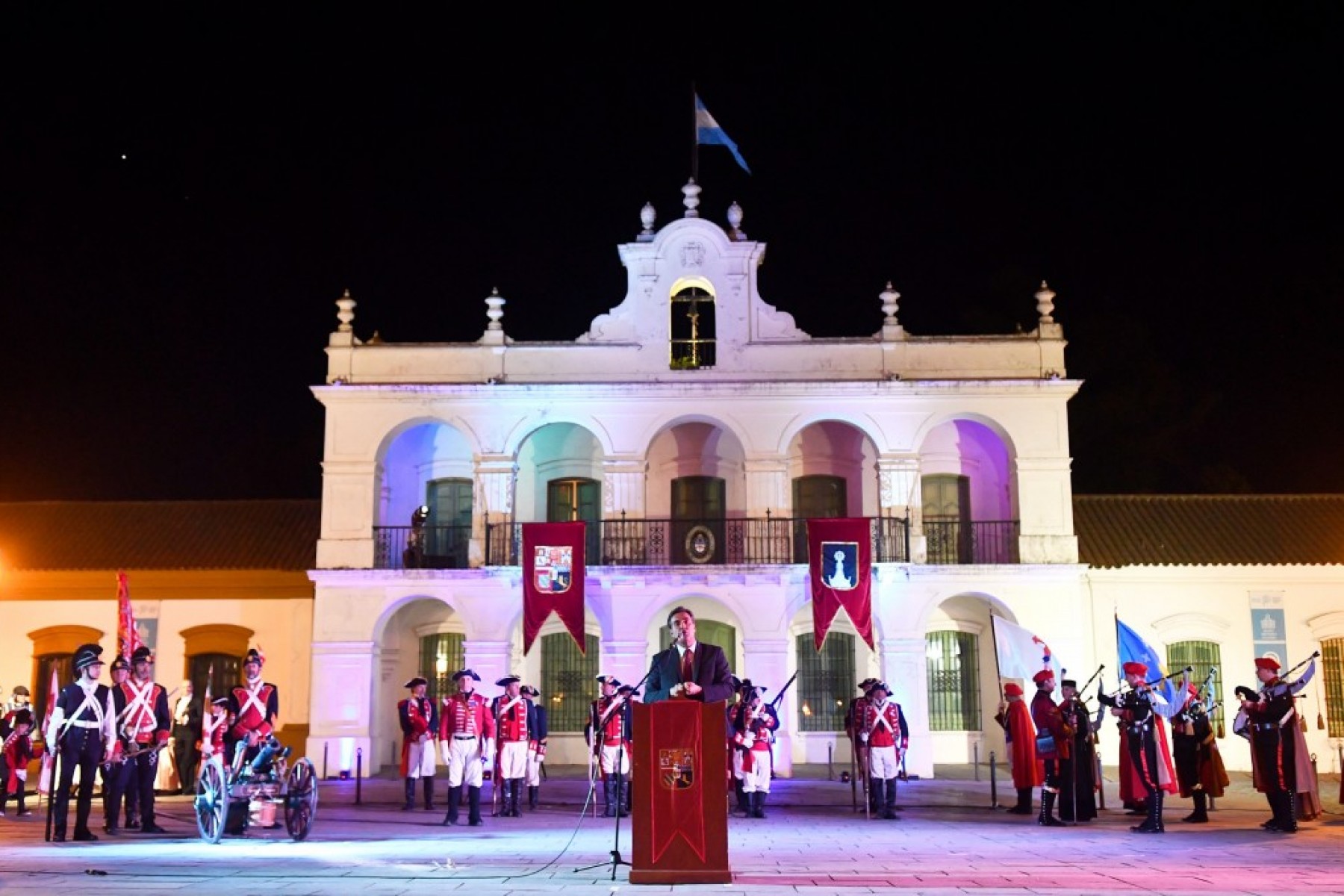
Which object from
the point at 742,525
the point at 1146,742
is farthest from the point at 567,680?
the point at 1146,742

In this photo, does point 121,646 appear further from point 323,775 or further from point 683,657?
point 683,657

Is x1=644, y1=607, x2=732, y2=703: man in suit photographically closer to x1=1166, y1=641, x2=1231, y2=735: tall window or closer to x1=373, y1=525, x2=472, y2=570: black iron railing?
x1=373, y1=525, x2=472, y2=570: black iron railing

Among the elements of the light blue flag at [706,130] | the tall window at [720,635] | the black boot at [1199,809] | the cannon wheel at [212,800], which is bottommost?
the black boot at [1199,809]

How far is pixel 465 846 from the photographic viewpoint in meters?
13.5

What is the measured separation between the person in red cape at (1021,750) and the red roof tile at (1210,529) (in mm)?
8695

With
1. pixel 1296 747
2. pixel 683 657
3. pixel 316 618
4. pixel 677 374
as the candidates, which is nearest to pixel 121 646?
pixel 316 618

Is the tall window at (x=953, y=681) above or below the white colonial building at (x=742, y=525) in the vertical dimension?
below

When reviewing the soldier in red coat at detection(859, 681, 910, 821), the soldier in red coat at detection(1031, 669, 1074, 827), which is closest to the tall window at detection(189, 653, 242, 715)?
the soldier in red coat at detection(859, 681, 910, 821)

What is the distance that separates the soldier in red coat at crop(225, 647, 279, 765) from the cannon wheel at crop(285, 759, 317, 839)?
→ 607 millimetres

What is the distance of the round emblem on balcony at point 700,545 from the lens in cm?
2525

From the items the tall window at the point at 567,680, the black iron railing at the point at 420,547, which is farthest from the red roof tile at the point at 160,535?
the tall window at the point at 567,680

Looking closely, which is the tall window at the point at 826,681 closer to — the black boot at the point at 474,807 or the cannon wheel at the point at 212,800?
the black boot at the point at 474,807

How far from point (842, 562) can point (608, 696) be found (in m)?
6.49

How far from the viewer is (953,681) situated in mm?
27312
